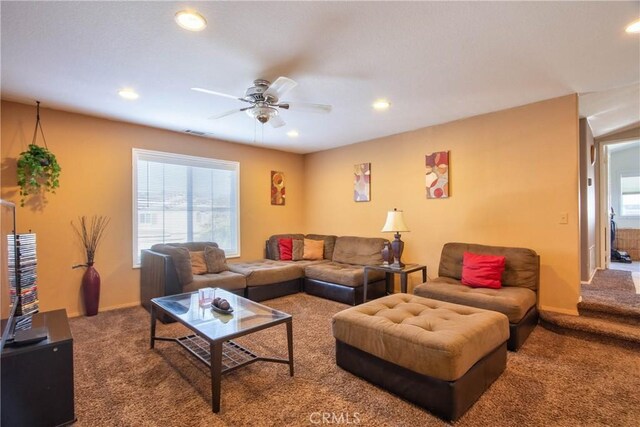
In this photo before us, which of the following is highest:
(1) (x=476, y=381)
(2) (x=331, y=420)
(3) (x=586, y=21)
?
(3) (x=586, y=21)

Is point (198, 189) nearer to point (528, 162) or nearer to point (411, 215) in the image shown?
point (411, 215)

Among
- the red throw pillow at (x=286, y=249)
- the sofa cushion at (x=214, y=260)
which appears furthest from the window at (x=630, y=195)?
the sofa cushion at (x=214, y=260)

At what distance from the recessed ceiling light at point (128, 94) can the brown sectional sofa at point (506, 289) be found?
3549 mm

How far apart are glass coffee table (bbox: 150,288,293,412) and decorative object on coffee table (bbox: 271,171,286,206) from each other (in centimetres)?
296

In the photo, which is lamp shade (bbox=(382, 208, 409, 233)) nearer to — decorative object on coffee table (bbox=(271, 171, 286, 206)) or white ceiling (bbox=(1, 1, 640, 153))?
white ceiling (bbox=(1, 1, 640, 153))

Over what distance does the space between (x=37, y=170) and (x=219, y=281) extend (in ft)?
7.34

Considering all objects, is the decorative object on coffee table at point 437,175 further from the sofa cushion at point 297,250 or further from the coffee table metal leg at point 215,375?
the coffee table metal leg at point 215,375

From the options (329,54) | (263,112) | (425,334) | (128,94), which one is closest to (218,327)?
(425,334)

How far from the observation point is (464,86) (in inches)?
120

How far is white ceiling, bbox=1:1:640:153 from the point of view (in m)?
1.92

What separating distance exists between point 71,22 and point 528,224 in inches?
175

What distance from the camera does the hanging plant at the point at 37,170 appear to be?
331 centimetres

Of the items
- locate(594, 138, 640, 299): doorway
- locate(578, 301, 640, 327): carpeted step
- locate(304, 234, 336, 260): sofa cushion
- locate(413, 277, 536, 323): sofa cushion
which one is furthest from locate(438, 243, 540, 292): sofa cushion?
locate(594, 138, 640, 299): doorway

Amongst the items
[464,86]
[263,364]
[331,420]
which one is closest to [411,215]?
[464,86]
